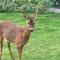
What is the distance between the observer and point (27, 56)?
9180 millimetres

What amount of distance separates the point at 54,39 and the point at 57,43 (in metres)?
0.77

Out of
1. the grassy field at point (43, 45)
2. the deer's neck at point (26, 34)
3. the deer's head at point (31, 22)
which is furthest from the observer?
the grassy field at point (43, 45)

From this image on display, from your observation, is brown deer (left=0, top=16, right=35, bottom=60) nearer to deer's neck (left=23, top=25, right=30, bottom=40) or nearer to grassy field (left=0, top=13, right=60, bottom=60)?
deer's neck (left=23, top=25, right=30, bottom=40)

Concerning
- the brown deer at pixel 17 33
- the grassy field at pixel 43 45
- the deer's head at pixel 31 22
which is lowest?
the grassy field at pixel 43 45

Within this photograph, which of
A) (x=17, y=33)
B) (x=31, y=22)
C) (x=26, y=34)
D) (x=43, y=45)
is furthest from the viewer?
(x=43, y=45)

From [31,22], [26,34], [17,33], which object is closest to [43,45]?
[17,33]

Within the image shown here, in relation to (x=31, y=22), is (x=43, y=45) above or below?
below

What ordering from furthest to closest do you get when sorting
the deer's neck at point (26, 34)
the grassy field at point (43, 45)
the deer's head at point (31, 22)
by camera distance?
the grassy field at point (43, 45)
the deer's neck at point (26, 34)
the deer's head at point (31, 22)

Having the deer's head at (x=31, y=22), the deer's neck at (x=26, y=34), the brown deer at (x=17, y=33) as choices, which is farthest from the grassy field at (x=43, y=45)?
the deer's head at (x=31, y=22)

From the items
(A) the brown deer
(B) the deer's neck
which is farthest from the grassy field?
(B) the deer's neck

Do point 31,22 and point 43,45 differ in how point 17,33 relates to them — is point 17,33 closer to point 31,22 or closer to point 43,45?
point 31,22

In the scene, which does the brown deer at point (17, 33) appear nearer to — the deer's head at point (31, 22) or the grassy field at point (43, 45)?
the deer's head at point (31, 22)

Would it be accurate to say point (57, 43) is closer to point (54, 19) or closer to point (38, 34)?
point (38, 34)

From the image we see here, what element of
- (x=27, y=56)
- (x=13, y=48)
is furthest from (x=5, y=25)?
(x=13, y=48)
